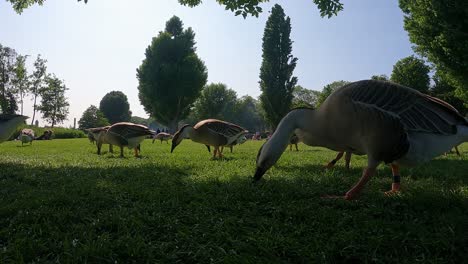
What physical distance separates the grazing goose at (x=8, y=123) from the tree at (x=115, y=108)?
276ft

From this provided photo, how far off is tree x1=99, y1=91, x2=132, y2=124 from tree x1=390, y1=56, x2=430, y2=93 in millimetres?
69836

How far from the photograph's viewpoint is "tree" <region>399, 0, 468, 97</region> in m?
13.1

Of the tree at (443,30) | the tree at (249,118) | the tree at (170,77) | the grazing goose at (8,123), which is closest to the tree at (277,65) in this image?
the tree at (170,77)

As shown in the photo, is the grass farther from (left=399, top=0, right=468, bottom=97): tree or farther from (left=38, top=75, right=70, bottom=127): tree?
(left=38, top=75, right=70, bottom=127): tree

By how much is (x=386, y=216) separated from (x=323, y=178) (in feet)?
7.45

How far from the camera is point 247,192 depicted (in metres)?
4.85

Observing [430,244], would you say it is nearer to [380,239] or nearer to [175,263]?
[380,239]

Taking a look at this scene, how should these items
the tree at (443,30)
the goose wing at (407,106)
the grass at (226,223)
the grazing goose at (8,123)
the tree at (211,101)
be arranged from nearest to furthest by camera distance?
the grass at (226,223) < the goose wing at (407,106) < the grazing goose at (8,123) < the tree at (443,30) < the tree at (211,101)

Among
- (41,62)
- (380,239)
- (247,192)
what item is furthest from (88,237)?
(41,62)

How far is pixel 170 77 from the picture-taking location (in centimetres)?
4850

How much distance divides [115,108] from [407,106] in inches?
3694

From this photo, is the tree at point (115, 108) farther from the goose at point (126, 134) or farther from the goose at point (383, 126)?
the goose at point (383, 126)

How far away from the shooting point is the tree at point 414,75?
4585 cm

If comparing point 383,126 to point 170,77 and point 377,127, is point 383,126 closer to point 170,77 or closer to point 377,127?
point 377,127
